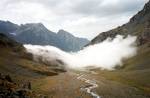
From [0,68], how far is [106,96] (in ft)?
329

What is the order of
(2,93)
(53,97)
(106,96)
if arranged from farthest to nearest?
(106,96) < (53,97) < (2,93)

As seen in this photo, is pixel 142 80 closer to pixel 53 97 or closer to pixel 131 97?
pixel 131 97

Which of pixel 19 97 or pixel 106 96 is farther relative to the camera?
pixel 106 96

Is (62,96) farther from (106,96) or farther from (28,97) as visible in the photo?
(28,97)

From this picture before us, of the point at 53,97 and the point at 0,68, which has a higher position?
the point at 0,68

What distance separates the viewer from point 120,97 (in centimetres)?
11400

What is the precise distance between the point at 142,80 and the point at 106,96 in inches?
3484

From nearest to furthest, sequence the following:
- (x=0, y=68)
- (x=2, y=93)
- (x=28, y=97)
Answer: (x=2, y=93) → (x=28, y=97) → (x=0, y=68)

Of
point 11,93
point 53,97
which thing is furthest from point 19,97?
point 53,97

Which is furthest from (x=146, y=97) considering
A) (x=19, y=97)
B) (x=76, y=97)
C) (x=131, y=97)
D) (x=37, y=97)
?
(x=19, y=97)

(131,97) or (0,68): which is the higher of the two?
(0,68)

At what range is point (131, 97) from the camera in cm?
11331

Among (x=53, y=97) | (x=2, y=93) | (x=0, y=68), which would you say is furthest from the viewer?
(x=0, y=68)

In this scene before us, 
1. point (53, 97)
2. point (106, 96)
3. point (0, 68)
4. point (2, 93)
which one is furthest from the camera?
point (0, 68)
